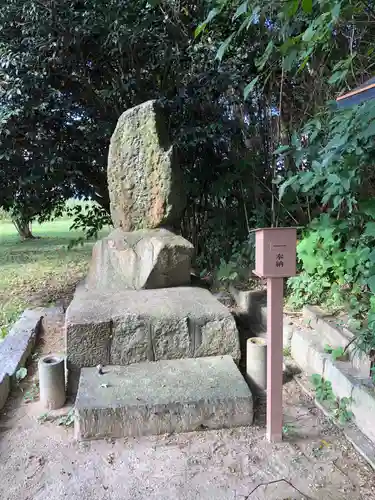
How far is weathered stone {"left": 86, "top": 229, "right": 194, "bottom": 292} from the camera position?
127 inches

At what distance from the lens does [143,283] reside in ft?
10.6

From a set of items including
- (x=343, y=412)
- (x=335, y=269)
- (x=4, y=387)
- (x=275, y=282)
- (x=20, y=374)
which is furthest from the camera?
(x=335, y=269)

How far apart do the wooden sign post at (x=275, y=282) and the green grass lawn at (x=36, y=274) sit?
3.19 meters

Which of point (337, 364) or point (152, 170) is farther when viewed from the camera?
point (152, 170)

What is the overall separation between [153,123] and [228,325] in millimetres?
1849

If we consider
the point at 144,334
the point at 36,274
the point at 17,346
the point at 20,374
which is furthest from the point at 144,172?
the point at 36,274

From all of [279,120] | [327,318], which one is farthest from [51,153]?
[327,318]

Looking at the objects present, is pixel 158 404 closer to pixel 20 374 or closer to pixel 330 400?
pixel 330 400

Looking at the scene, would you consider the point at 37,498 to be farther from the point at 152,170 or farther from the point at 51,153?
the point at 51,153

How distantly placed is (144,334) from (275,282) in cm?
102

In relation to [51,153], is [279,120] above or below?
above

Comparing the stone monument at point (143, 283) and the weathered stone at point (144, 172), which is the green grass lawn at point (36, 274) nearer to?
the stone monument at point (143, 283)

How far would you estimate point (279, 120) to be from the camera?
15.3ft

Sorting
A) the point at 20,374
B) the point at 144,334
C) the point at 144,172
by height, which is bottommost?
the point at 20,374
